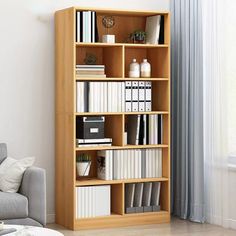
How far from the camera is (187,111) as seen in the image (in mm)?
6648

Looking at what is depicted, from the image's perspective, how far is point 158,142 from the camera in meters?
6.66

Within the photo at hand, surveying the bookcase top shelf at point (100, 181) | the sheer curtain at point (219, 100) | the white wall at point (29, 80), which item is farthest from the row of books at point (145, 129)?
the white wall at point (29, 80)

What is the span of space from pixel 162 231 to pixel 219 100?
4.36 feet

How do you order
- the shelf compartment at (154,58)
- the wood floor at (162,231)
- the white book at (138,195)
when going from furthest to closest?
1. the shelf compartment at (154,58)
2. the white book at (138,195)
3. the wood floor at (162,231)

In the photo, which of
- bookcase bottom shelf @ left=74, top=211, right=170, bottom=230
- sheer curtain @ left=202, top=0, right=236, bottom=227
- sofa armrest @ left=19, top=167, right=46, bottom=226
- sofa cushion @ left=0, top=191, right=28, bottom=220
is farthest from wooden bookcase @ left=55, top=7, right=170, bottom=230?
sofa cushion @ left=0, top=191, right=28, bottom=220

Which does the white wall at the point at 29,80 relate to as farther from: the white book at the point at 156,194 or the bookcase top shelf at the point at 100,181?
the white book at the point at 156,194

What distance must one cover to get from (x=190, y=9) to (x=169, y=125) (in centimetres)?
116

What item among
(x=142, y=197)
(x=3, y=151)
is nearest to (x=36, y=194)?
(x=3, y=151)

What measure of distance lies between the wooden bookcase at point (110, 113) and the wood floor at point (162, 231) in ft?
0.41

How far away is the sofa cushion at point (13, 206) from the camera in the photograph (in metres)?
5.54

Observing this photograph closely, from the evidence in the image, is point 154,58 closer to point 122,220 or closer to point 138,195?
point 138,195

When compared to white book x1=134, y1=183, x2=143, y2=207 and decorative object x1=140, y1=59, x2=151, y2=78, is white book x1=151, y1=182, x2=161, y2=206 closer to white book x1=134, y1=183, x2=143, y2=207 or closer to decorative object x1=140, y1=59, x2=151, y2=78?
white book x1=134, y1=183, x2=143, y2=207

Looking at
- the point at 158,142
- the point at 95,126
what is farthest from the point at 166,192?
the point at 95,126

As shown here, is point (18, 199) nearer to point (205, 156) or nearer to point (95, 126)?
point (95, 126)
